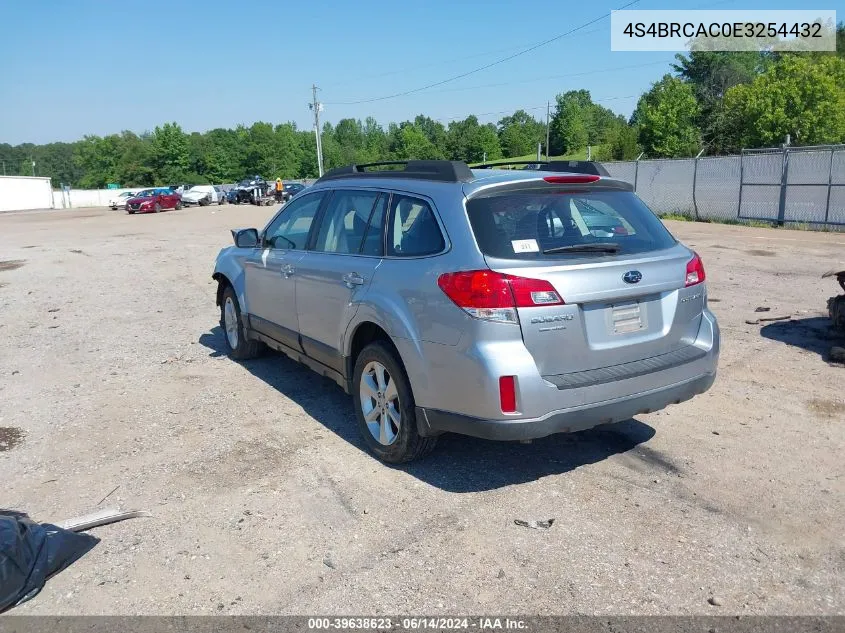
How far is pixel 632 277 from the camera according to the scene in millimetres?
3988

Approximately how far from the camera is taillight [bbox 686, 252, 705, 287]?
437cm

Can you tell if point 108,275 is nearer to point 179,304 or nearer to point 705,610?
point 179,304

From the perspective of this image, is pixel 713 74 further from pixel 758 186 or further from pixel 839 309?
pixel 839 309

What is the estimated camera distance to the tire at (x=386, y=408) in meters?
4.30

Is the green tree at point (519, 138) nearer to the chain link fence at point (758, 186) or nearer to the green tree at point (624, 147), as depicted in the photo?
the green tree at point (624, 147)

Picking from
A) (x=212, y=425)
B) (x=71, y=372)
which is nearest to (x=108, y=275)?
(x=71, y=372)

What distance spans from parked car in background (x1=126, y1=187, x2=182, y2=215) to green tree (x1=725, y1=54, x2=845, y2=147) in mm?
40291

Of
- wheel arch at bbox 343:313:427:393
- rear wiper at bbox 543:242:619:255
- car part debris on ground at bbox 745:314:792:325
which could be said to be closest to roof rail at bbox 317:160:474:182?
rear wiper at bbox 543:242:619:255

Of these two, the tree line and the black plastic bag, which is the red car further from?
the black plastic bag

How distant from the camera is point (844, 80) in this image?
171 ft

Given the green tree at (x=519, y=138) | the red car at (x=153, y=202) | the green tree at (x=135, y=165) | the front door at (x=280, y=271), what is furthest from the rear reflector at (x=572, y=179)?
the green tree at (x=519, y=138)

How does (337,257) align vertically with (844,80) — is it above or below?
below

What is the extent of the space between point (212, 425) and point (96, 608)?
235cm

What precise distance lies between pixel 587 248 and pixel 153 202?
44279mm
